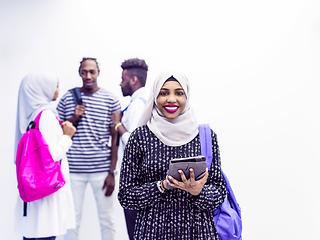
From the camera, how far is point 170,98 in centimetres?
174

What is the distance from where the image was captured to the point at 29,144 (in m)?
2.52

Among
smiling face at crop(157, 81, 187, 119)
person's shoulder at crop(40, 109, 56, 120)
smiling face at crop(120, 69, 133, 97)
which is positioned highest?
smiling face at crop(120, 69, 133, 97)

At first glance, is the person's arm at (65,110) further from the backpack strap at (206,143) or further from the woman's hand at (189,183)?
the woman's hand at (189,183)

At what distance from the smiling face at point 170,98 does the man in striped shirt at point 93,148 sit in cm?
162

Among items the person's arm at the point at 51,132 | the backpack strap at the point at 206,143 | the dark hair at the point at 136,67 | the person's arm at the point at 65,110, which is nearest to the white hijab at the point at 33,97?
the person's arm at the point at 51,132

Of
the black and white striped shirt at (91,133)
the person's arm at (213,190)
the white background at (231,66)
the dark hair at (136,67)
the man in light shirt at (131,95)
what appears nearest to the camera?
the person's arm at (213,190)

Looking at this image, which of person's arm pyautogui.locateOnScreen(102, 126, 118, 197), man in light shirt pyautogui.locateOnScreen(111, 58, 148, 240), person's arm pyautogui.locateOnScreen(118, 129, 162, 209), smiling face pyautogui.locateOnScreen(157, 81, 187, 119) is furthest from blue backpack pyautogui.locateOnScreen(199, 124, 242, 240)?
person's arm pyautogui.locateOnScreen(102, 126, 118, 197)

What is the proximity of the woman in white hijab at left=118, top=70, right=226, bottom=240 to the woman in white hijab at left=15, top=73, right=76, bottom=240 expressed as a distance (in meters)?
1.12

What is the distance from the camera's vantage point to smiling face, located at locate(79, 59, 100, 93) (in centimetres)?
338

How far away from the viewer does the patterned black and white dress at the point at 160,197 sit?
1641mm

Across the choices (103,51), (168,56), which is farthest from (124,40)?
(168,56)

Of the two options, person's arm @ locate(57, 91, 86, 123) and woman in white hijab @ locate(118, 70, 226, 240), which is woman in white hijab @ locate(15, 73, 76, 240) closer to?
person's arm @ locate(57, 91, 86, 123)

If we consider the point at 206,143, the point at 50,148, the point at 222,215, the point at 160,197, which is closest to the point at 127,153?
the point at 160,197

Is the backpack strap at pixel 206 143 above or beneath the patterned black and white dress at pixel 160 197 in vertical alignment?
above
